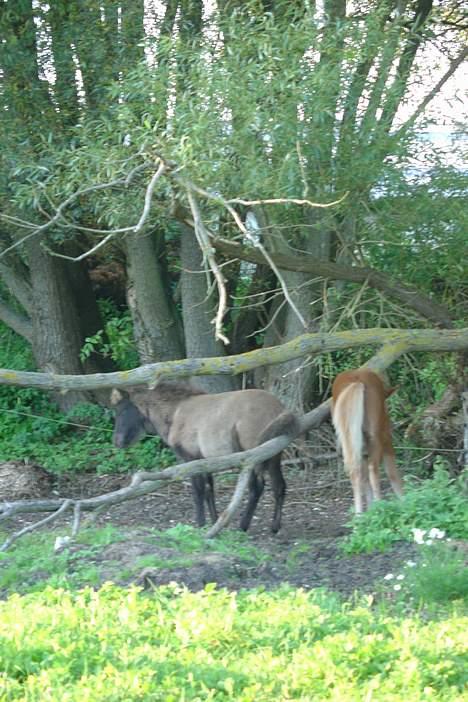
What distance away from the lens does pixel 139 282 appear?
1261 centimetres

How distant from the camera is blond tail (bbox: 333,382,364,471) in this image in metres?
9.00

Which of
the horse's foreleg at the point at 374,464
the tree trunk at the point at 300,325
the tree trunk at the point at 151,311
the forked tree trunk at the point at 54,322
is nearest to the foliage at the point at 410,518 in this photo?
the horse's foreleg at the point at 374,464

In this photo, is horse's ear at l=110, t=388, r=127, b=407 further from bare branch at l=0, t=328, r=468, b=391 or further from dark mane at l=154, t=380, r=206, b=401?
bare branch at l=0, t=328, r=468, b=391

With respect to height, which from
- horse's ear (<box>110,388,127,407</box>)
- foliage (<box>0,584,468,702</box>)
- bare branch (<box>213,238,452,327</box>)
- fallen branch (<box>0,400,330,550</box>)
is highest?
bare branch (<box>213,238,452,327</box>)

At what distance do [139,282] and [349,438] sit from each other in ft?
14.2

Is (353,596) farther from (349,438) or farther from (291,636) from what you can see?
(349,438)

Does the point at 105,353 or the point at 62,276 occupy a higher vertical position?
the point at 62,276

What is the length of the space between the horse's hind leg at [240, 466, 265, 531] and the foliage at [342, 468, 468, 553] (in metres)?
1.41

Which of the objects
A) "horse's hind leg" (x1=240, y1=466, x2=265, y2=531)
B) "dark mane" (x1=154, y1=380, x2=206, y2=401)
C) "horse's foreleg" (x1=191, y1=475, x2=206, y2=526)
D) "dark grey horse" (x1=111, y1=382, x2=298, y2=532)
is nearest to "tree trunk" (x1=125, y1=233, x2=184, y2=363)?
"dark grey horse" (x1=111, y1=382, x2=298, y2=532)

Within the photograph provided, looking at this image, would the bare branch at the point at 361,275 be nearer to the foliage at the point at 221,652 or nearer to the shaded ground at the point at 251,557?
the shaded ground at the point at 251,557

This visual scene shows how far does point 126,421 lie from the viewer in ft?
34.4

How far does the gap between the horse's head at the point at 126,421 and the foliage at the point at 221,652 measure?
4.64 meters

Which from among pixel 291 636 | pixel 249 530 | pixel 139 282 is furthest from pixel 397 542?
pixel 139 282

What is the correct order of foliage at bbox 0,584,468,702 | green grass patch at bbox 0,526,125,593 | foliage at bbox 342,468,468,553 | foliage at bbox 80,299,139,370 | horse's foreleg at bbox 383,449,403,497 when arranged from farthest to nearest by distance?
1. foliage at bbox 80,299,139,370
2. horse's foreleg at bbox 383,449,403,497
3. foliage at bbox 342,468,468,553
4. green grass patch at bbox 0,526,125,593
5. foliage at bbox 0,584,468,702
